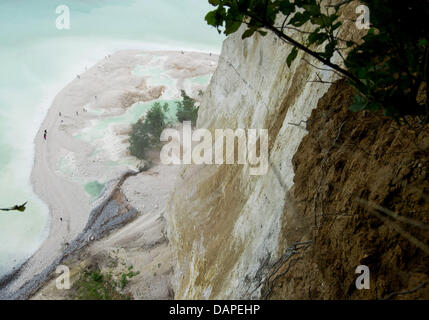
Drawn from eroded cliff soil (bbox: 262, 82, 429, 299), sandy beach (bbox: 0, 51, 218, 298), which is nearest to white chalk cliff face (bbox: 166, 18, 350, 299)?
eroded cliff soil (bbox: 262, 82, 429, 299)

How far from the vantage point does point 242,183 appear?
6723 millimetres

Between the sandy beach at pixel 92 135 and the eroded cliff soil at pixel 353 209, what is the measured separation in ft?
46.1

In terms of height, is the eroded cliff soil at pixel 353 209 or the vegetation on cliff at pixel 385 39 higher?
the vegetation on cliff at pixel 385 39

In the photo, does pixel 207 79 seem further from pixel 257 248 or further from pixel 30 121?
pixel 257 248

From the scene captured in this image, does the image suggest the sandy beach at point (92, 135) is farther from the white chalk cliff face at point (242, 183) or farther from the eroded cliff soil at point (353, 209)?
the eroded cliff soil at point (353, 209)

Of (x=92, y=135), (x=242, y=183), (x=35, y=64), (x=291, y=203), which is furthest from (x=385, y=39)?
(x=35, y=64)

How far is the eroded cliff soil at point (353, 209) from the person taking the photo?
2.38 meters

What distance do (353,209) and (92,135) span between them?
99.8 feet

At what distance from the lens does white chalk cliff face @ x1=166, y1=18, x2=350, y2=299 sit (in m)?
4.42

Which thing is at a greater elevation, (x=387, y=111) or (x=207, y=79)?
(x=207, y=79)

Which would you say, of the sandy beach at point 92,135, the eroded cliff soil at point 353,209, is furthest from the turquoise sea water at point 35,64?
the eroded cliff soil at point 353,209
